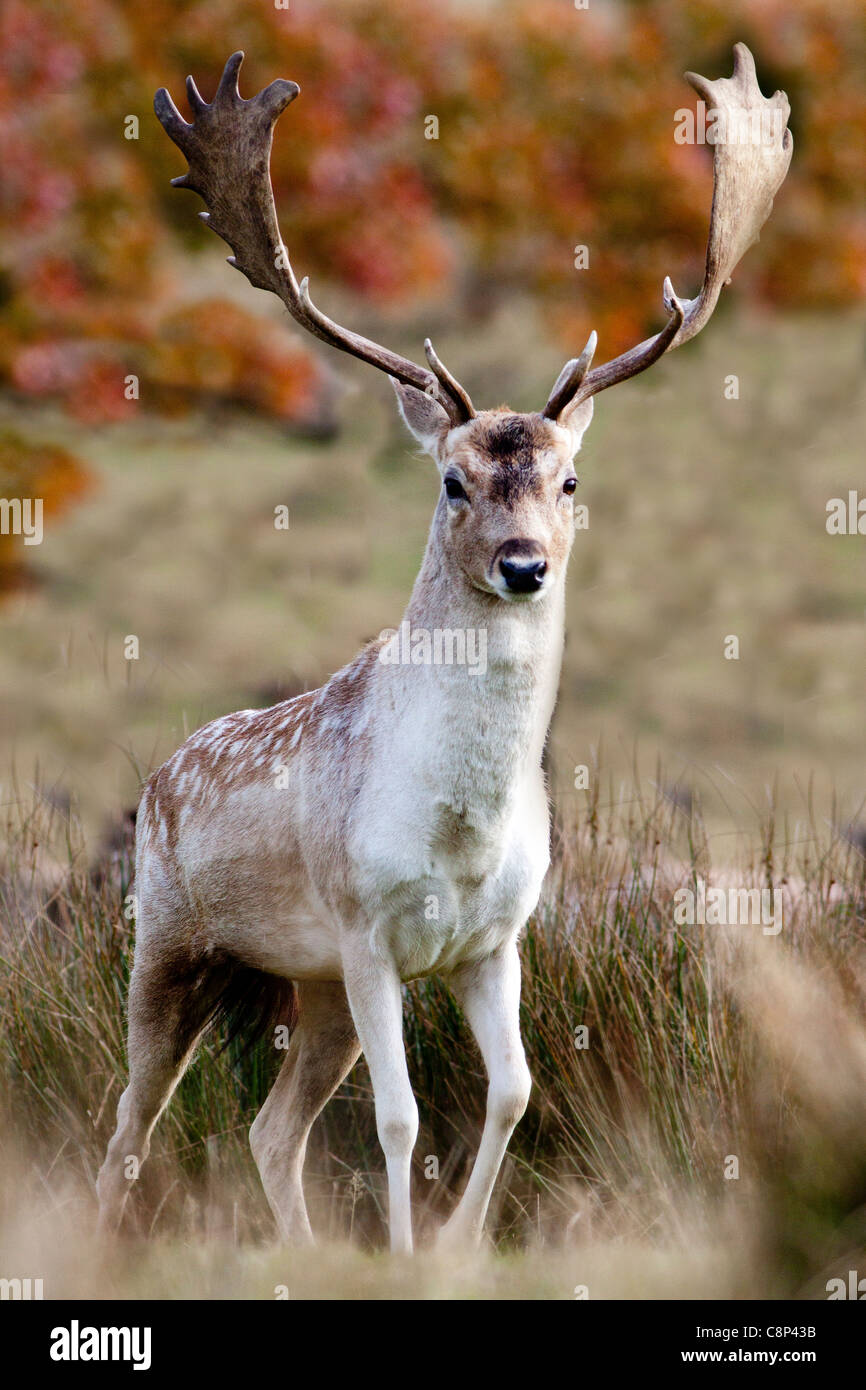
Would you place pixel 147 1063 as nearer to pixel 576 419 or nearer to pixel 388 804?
pixel 388 804

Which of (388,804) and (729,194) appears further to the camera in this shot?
(729,194)

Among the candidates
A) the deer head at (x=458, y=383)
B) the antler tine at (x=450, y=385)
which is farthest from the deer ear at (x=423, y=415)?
the antler tine at (x=450, y=385)

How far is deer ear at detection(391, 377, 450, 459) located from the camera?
416 centimetres

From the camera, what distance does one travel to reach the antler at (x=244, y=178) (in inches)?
170

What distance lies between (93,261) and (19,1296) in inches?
326

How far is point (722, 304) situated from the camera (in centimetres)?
1312

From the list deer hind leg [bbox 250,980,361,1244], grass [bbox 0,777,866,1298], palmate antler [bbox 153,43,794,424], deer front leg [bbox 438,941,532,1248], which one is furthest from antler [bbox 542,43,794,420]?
deer hind leg [bbox 250,980,361,1244]

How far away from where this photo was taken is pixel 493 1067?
13.0ft

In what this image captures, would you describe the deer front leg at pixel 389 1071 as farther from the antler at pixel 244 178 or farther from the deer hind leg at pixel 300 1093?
the antler at pixel 244 178

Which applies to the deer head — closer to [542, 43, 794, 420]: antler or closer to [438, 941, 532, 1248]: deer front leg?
[542, 43, 794, 420]: antler

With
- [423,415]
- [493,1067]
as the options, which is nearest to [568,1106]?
[493,1067]

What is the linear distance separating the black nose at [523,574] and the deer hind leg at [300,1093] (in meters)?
1.59

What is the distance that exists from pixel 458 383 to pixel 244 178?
0.98 metres

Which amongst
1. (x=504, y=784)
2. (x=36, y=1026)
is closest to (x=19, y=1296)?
(x=36, y=1026)
